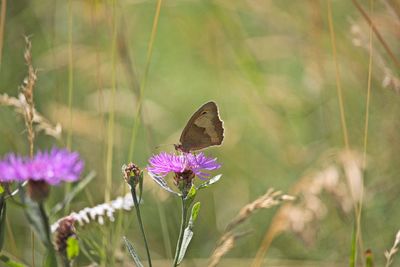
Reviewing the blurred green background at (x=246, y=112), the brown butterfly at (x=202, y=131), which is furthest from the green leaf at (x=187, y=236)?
the blurred green background at (x=246, y=112)

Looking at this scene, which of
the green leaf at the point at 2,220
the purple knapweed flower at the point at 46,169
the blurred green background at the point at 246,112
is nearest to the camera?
the purple knapweed flower at the point at 46,169

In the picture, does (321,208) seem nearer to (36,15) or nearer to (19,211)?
(19,211)

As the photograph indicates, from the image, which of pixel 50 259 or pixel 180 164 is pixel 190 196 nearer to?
pixel 180 164

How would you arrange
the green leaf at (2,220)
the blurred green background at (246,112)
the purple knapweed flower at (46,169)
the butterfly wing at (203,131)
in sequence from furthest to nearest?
the blurred green background at (246,112)
the butterfly wing at (203,131)
the green leaf at (2,220)
the purple knapweed flower at (46,169)

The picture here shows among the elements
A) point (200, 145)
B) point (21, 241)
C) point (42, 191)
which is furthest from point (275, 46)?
point (42, 191)

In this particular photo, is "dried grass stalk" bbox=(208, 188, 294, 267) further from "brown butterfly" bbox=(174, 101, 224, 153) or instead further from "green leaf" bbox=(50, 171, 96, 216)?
"green leaf" bbox=(50, 171, 96, 216)

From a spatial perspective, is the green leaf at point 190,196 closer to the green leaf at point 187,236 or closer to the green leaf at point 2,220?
the green leaf at point 187,236

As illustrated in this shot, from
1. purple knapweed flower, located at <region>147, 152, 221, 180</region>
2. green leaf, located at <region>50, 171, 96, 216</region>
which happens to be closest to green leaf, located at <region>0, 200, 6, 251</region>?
green leaf, located at <region>50, 171, 96, 216</region>
